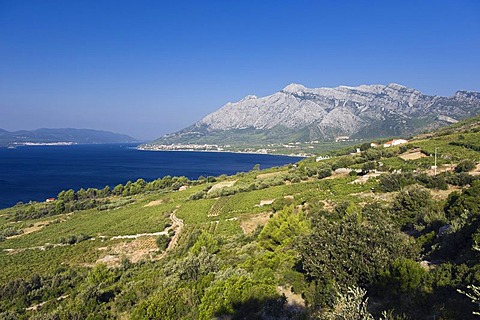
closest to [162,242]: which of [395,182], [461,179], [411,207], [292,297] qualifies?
[292,297]

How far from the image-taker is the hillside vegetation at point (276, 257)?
1059cm

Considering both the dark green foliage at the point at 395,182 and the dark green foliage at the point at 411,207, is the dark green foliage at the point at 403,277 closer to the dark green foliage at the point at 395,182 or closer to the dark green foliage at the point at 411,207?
the dark green foliage at the point at 411,207

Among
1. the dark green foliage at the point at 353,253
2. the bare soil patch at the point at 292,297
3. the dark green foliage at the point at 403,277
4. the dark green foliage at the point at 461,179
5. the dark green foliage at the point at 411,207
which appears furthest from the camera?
the dark green foliage at the point at 461,179

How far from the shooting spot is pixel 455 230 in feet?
45.4

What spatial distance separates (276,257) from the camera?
17141mm

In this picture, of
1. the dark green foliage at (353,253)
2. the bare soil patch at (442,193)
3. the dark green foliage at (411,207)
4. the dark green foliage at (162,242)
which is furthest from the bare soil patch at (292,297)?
the dark green foliage at (162,242)

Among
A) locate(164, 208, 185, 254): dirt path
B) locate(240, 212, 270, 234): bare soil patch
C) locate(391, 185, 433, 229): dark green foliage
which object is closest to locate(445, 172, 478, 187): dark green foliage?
locate(391, 185, 433, 229): dark green foliage

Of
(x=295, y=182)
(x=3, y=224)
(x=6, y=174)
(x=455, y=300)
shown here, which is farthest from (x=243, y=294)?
(x=6, y=174)

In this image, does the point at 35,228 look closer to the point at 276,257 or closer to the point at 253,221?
the point at 253,221

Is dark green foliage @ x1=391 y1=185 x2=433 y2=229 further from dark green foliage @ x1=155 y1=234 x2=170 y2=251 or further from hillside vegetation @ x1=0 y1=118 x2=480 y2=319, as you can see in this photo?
dark green foliage @ x1=155 y1=234 x2=170 y2=251

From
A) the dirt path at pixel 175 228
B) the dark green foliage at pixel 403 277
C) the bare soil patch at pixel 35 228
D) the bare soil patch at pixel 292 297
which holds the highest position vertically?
the dark green foliage at pixel 403 277

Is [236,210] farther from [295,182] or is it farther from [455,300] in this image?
[455,300]

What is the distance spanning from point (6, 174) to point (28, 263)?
121 meters

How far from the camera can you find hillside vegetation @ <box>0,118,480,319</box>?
10594 mm
